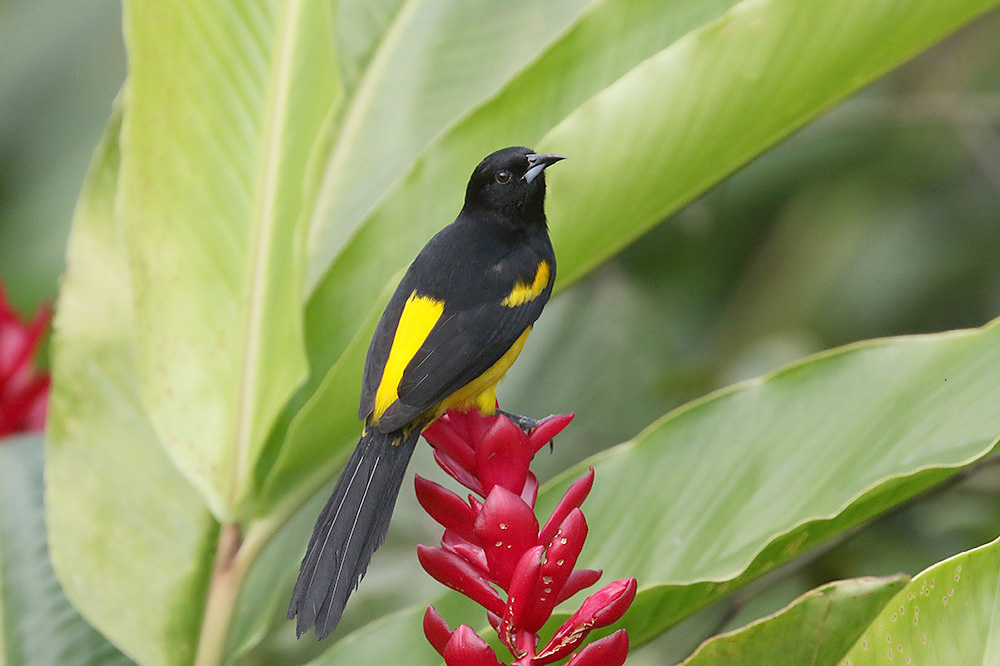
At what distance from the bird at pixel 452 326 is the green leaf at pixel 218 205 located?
0.15 meters

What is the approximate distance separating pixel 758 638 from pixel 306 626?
48cm

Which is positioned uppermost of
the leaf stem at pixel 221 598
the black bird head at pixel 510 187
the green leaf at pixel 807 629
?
the black bird head at pixel 510 187

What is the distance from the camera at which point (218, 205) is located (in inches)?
58.9

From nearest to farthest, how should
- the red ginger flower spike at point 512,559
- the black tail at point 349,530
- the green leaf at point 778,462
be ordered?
the red ginger flower spike at point 512,559 < the black tail at point 349,530 < the green leaf at point 778,462

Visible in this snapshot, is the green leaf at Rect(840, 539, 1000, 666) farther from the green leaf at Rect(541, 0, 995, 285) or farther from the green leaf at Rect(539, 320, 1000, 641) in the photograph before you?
the green leaf at Rect(541, 0, 995, 285)

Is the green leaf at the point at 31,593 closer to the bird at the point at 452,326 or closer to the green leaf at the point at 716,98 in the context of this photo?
the bird at the point at 452,326

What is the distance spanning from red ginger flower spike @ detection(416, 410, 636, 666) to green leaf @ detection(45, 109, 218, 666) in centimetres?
68

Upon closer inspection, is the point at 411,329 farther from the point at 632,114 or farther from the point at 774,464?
the point at 774,464

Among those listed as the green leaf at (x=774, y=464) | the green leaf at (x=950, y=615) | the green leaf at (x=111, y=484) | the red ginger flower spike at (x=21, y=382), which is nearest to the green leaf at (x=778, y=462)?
the green leaf at (x=774, y=464)

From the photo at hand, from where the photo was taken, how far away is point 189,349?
1.46 metres

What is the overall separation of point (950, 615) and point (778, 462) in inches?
16.5

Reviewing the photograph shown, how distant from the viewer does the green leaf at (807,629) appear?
109cm

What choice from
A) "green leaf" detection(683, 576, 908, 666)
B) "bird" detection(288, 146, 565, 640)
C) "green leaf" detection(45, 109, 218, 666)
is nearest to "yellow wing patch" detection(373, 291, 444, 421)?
"bird" detection(288, 146, 565, 640)

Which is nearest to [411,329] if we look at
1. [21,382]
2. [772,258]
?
[21,382]
